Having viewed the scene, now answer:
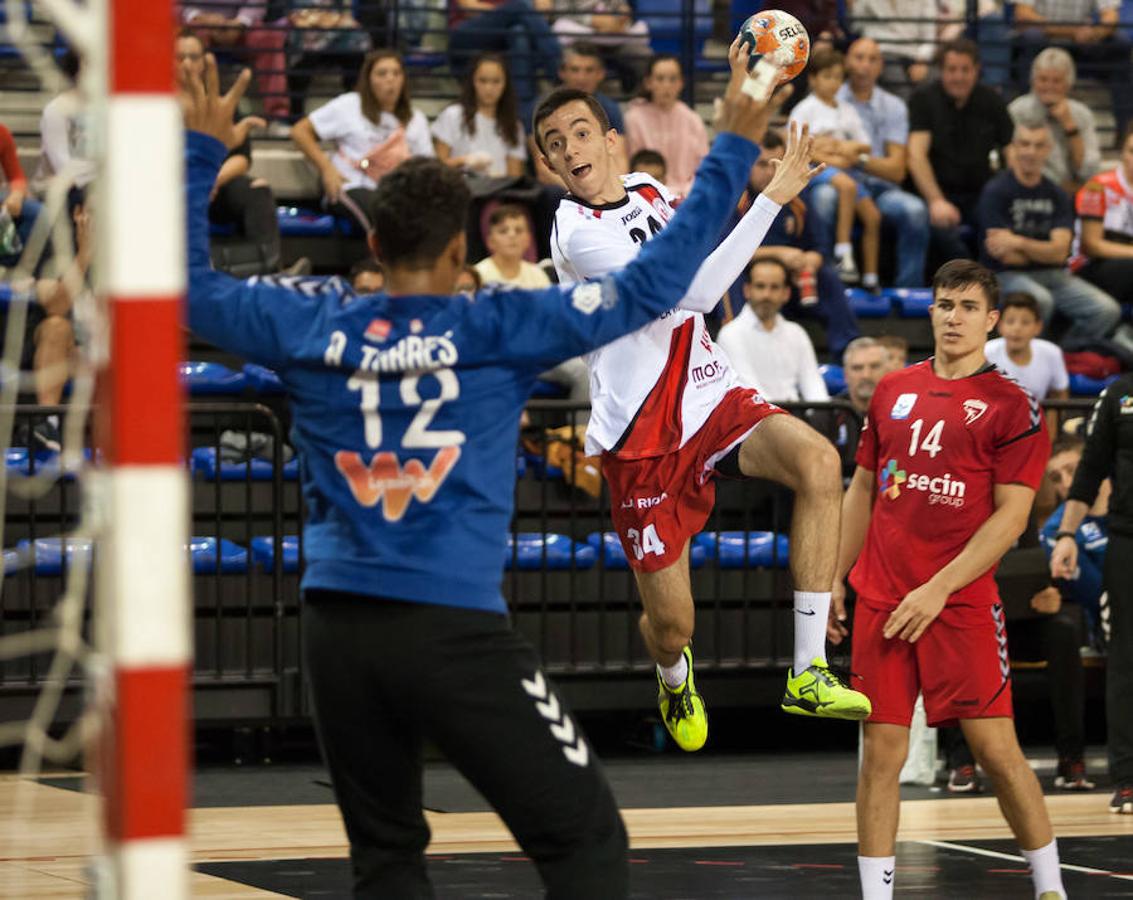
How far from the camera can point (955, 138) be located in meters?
14.0

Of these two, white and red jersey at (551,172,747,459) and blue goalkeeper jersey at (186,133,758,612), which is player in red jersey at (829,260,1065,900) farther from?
blue goalkeeper jersey at (186,133,758,612)

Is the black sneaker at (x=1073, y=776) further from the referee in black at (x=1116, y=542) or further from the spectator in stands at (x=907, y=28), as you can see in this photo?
the spectator in stands at (x=907, y=28)

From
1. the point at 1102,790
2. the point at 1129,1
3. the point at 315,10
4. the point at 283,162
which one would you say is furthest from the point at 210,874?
the point at 1129,1

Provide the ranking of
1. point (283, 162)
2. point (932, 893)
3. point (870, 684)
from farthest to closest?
point (283, 162), point (932, 893), point (870, 684)

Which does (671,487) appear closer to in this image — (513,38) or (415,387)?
(415,387)

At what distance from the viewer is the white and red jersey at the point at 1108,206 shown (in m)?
13.8

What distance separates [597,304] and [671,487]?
104 inches

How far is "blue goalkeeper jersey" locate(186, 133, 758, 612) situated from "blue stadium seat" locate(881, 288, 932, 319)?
937cm

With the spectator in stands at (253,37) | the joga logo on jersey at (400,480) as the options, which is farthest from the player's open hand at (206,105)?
the spectator in stands at (253,37)

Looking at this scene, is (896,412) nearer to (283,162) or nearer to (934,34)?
(283,162)

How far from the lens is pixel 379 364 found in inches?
161

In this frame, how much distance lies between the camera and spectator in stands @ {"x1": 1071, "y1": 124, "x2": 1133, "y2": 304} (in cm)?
1384

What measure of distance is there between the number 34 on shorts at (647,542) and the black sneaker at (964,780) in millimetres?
3904

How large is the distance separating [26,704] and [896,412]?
537cm
